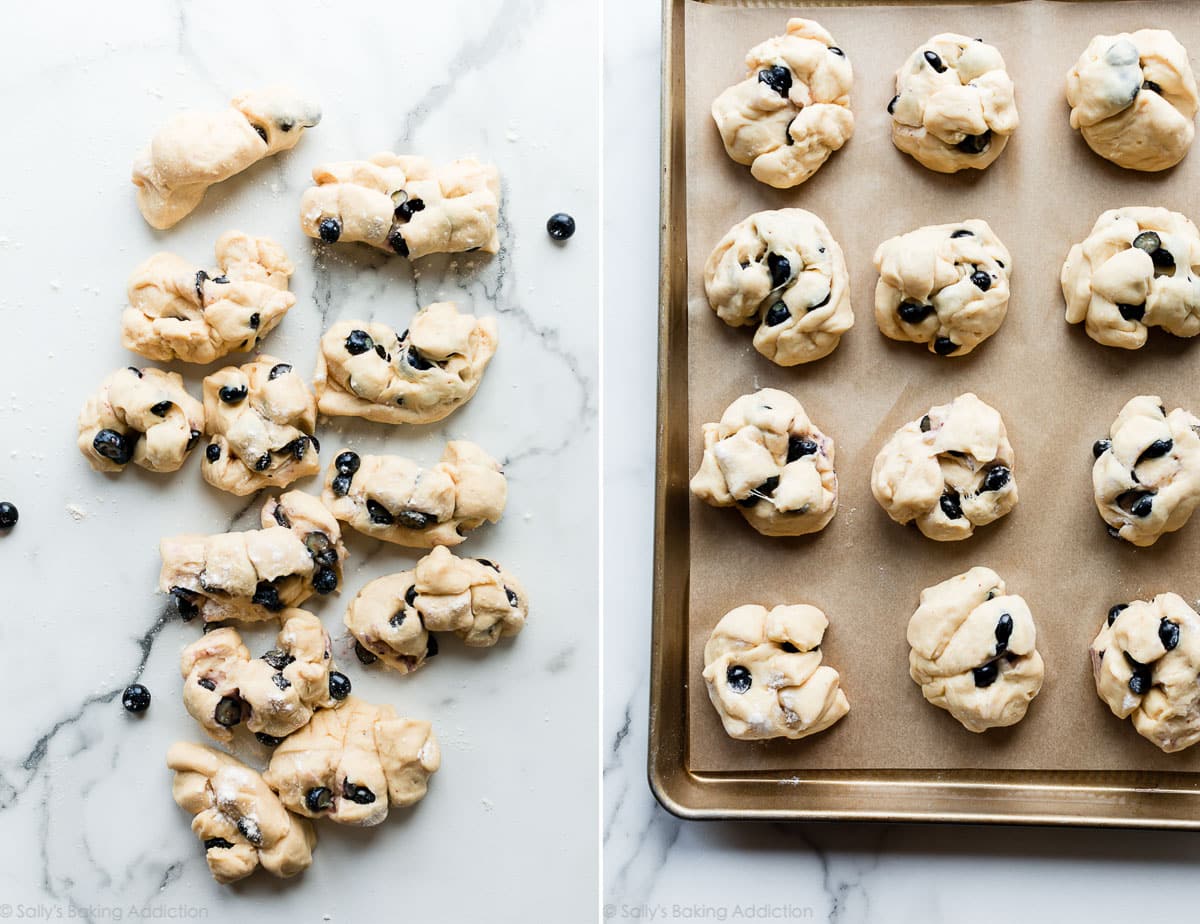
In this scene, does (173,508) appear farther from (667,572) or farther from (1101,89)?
(1101,89)

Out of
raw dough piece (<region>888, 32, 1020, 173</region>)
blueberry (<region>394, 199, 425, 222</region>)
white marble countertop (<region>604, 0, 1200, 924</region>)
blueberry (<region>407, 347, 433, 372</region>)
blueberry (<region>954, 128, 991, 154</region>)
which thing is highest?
raw dough piece (<region>888, 32, 1020, 173</region>)

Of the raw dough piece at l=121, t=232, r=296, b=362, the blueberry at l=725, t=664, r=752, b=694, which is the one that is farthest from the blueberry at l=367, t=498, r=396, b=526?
the blueberry at l=725, t=664, r=752, b=694

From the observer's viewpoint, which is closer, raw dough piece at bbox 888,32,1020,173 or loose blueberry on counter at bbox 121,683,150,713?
raw dough piece at bbox 888,32,1020,173

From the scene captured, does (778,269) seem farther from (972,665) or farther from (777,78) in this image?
(972,665)

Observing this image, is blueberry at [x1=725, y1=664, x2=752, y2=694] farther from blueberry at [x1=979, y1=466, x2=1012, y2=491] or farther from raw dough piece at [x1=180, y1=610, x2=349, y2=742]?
raw dough piece at [x1=180, y1=610, x2=349, y2=742]

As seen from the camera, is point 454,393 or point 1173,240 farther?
point 454,393

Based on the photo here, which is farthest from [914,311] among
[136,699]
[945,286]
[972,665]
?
[136,699]

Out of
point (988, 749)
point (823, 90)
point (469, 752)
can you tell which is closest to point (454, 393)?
point (469, 752)
